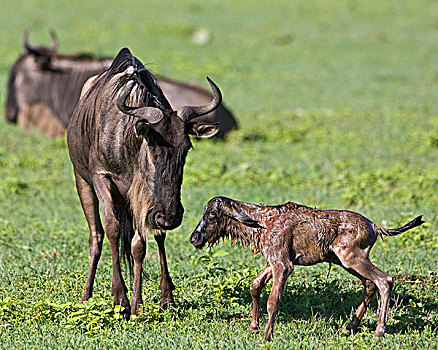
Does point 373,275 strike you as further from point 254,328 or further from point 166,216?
point 166,216

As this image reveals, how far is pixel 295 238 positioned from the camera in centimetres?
522

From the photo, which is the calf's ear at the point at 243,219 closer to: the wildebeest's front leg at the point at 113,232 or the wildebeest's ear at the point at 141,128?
the wildebeest's ear at the point at 141,128

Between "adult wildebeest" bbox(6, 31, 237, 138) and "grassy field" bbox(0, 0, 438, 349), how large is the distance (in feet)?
1.68

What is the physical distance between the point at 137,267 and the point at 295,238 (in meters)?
1.42

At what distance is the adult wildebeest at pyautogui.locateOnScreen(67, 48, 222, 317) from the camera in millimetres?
5344

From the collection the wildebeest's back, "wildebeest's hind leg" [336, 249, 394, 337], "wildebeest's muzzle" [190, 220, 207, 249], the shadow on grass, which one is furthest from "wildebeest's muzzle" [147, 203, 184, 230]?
"wildebeest's hind leg" [336, 249, 394, 337]

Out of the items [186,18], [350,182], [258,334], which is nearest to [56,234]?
[258,334]

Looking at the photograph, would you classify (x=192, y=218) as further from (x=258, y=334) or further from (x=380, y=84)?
(x=380, y=84)

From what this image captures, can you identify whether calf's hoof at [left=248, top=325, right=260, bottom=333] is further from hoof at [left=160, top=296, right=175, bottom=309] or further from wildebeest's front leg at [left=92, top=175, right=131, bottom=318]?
wildebeest's front leg at [left=92, top=175, right=131, bottom=318]

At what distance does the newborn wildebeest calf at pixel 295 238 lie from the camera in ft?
16.7

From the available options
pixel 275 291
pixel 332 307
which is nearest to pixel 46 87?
pixel 332 307

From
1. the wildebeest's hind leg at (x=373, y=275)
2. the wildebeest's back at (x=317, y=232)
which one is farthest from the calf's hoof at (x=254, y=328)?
the wildebeest's hind leg at (x=373, y=275)

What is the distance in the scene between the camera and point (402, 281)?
646 centimetres

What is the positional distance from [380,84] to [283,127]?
562cm
